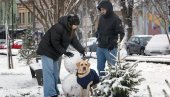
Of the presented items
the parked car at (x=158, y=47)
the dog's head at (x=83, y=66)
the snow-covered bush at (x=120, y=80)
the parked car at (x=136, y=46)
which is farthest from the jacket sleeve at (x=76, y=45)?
the parked car at (x=136, y=46)

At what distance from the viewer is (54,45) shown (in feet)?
24.5

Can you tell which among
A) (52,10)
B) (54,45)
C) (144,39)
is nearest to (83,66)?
(54,45)

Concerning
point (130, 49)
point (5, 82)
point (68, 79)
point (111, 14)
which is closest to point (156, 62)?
point (5, 82)

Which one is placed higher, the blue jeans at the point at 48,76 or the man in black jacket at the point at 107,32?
the man in black jacket at the point at 107,32

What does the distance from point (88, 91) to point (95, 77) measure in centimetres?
25

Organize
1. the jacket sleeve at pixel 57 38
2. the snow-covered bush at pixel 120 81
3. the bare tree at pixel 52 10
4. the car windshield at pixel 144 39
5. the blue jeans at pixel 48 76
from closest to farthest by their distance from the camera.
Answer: the snow-covered bush at pixel 120 81
the jacket sleeve at pixel 57 38
the blue jeans at pixel 48 76
the bare tree at pixel 52 10
the car windshield at pixel 144 39

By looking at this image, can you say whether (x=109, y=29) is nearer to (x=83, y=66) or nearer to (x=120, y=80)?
(x=83, y=66)

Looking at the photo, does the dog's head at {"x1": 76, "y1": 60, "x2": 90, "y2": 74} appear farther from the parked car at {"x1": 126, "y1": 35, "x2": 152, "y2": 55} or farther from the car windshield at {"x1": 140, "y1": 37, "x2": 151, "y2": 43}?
the car windshield at {"x1": 140, "y1": 37, "x2": 151, "y2": 43}

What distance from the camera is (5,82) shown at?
13.3 metres

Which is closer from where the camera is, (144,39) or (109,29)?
(109,29)

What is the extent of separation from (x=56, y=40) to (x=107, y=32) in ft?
5.37

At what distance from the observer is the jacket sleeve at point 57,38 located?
7457mm

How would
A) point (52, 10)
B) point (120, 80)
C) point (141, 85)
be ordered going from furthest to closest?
point (52, 10) → point (141, 85) → point (120, 80)

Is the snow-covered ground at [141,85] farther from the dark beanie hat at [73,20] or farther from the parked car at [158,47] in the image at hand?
the parked car at [158,47]
